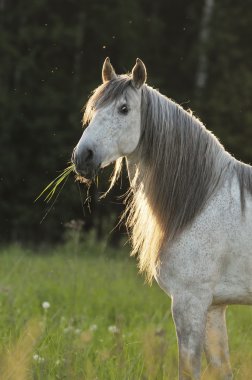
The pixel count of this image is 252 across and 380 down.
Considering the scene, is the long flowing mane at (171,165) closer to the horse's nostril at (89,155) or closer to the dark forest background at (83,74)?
the horse's nostril at (89,155)

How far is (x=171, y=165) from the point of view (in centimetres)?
414

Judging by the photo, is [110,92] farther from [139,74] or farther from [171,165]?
[171,165]

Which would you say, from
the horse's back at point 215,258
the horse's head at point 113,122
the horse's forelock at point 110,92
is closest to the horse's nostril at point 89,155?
the horse's head at point 113,122

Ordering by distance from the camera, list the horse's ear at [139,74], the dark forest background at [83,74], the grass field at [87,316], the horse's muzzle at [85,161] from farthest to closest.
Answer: the dark forest background at [83,74] < the grass field at [87,316] < the horse's ear at [139,74] < the horse's muzzle at [85,161]

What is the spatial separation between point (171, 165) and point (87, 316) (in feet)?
8.80

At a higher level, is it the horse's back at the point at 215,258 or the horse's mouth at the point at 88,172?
the horse's mouth at the point at 88,172

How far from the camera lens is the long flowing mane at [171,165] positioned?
411cm

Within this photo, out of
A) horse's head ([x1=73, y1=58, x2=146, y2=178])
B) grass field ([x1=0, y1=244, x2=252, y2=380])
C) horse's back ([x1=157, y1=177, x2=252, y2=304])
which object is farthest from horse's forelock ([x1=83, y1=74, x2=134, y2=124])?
grass field ([x1=0, y1=244, x2=252, y2=380])

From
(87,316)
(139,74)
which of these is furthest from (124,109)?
(87,316)

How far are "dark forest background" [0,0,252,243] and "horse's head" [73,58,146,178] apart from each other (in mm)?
11523

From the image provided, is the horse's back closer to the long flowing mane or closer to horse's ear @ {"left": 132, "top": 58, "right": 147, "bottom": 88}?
the long flowing mane

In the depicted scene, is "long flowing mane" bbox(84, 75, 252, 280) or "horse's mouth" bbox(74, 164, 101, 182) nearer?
"horse's mouth" bbox(74, 164, 101, 182)

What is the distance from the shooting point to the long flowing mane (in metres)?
4.11

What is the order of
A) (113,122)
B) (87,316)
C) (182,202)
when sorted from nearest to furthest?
1. (113,122)
2. (182,202)
3. (87,316)
